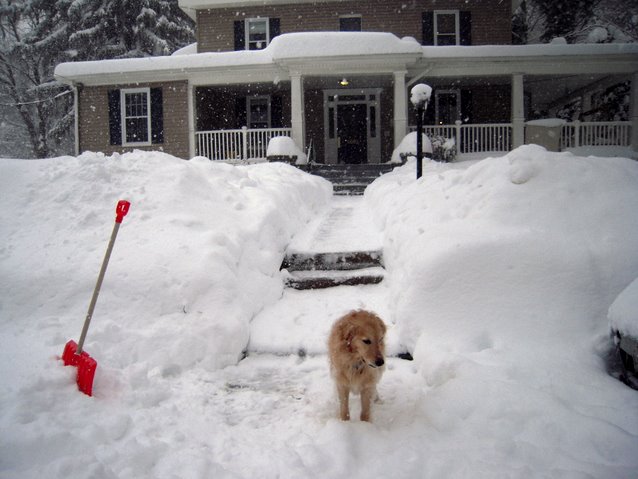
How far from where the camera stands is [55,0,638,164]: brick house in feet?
43.4

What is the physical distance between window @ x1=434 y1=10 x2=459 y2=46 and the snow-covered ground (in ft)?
42.6

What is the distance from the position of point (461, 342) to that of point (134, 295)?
9.93 feet

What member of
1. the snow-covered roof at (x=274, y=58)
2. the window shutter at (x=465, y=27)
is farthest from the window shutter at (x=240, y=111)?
the window shutter at (x=465, y=27)

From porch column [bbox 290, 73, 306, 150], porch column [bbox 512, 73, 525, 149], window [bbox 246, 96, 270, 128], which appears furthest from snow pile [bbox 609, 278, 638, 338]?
window [bbox 246, 96, 270, 128]

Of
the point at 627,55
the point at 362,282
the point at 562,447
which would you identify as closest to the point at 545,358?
the point at 562,447

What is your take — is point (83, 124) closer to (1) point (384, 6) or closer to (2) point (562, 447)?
(1) point (384, 6)

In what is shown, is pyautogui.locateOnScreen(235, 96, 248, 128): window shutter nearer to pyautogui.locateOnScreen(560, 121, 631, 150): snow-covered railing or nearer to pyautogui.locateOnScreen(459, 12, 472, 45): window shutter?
pyautogui.locateOnScreen(459, 12, 472, 45): window shutter

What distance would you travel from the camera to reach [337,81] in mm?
15289

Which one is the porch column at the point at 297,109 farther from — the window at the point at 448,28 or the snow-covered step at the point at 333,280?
the snow-covered step at the point at 333,280

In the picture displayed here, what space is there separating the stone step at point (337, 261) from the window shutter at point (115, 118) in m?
12.4

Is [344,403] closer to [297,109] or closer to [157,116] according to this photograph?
[297,109]

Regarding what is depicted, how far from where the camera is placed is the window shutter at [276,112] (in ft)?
55.9

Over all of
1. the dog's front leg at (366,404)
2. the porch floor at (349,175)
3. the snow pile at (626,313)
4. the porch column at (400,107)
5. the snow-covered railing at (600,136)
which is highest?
the porch column at (400,107)

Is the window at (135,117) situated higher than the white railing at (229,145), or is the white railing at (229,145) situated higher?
the window at (135,117)
